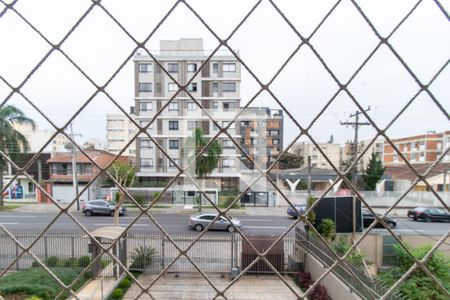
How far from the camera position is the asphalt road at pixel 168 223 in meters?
7.55

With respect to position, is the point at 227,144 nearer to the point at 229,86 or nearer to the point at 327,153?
the point at 229,86

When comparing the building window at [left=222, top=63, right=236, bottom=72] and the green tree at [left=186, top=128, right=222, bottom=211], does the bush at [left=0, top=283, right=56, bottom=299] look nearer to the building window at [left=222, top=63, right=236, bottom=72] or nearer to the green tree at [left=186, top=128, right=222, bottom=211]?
the green tree at [left=186, top=128, right=222, bottom=211]

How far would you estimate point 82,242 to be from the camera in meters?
5.65

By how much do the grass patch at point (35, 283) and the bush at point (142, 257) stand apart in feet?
2.92

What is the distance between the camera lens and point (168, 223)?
822 centimetres

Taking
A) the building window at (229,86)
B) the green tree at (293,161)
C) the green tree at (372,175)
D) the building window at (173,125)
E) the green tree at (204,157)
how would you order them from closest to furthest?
1. the green tree at (204,157)
2. the building window at (173,125)
3. the building window at (229,86)
4. the green tree at (372,175)
5. the green tree at (293,161)

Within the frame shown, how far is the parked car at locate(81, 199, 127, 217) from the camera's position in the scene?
8.70m

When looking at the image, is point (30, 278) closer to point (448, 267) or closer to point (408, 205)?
point (448, 267)

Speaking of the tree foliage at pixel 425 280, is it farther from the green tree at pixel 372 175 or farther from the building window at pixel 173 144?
the green tree at pixel 372 175

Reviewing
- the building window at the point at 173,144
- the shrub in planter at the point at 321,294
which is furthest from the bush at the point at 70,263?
the building window at the point at 173,144

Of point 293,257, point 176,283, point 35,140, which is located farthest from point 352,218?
point 35,140

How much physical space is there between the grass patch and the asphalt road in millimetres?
2778

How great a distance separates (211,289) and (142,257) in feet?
4.81

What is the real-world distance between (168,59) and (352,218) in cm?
801
